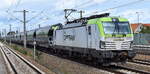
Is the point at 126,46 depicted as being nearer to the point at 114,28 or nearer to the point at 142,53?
the point at 114,28

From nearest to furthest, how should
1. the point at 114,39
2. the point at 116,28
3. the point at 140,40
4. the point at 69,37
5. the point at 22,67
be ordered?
the point at 114,39 < the point at 116,28 < the point at 22,67 < the point at 69,37 < the point at 140,40

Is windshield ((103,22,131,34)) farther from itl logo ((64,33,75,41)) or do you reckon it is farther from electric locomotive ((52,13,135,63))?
itl logo ((64,33,75,41))

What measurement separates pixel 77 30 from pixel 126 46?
5438 millimetres

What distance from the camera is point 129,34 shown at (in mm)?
17891

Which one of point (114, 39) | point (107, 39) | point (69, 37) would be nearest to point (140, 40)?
point (69, 37)

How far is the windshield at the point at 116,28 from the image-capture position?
17.6 meters

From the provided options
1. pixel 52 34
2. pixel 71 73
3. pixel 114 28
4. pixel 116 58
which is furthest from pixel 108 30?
pixel 52 34

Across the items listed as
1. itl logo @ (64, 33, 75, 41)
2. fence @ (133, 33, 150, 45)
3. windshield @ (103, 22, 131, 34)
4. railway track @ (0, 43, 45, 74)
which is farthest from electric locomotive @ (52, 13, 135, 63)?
fence @ (133, 33, 150, 45)

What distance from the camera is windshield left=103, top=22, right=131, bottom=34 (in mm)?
17619

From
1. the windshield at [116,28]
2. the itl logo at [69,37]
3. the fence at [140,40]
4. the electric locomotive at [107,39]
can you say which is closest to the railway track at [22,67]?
the electric locomotive at [107,39]

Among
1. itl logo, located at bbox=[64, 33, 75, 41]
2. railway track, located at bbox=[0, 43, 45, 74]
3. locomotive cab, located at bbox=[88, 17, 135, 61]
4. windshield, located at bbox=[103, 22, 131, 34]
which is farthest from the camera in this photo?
itl logo, located at bbox=[64, 33, 75, 41]

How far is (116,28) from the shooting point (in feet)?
58.5

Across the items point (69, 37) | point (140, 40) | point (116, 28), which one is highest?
point (116, 28)

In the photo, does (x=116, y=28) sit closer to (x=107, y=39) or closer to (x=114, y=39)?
(x=114, y=39)
